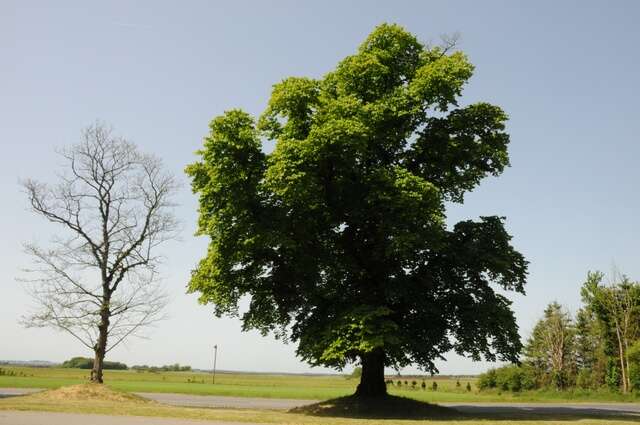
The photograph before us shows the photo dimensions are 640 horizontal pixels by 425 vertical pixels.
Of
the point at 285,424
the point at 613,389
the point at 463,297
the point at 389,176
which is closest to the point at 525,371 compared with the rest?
the point at 613,389

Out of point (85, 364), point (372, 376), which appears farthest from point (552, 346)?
point (85, 364)

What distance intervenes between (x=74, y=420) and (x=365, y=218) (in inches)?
656

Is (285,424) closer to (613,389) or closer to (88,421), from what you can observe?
(88,421)

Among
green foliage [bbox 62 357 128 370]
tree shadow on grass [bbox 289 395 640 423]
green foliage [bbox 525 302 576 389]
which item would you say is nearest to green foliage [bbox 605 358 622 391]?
green foliage [bbox 525 302 576 389]

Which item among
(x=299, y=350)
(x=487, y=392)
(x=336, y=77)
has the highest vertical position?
(x=336, y=77)

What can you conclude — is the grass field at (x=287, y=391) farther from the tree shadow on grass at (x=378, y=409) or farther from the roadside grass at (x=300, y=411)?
the roadside grass at (x=300, y=411)

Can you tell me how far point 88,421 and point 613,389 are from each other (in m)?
62.6

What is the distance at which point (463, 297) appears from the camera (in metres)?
28.4

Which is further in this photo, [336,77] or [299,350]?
[336,77]

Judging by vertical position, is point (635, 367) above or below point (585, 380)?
above

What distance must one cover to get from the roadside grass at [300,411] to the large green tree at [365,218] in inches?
78.3

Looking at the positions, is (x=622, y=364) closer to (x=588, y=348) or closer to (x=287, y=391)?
(x=588, y=348)

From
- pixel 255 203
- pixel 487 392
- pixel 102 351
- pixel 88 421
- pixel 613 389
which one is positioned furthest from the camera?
A: pixel 487 392

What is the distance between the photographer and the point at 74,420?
18328mm
